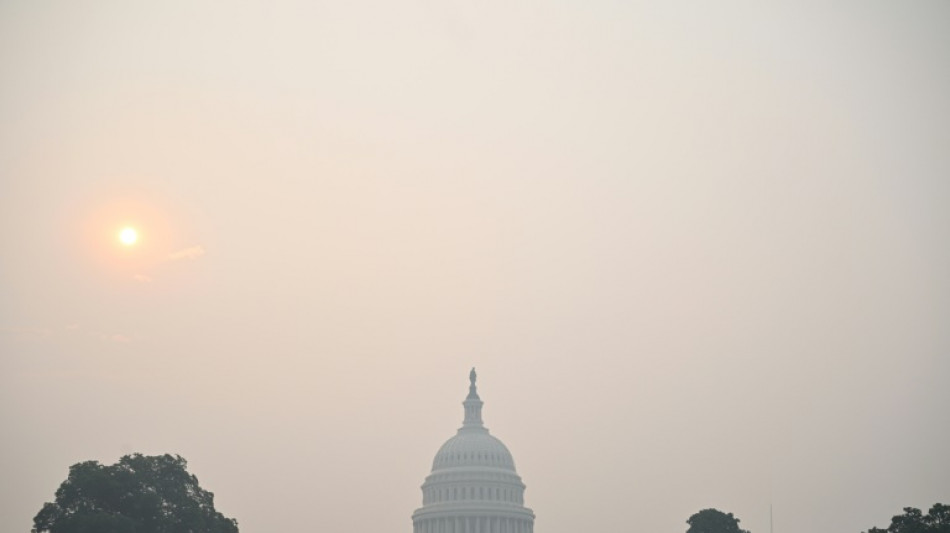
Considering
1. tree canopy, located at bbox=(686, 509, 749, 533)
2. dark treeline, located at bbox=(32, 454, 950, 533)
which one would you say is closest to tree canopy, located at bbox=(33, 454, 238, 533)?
dark treeline, located at bbox=(32, 454, 950, 533)

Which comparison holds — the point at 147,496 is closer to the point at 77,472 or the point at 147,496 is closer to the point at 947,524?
the point at 77,472

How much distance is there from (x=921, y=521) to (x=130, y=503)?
61.9 metres

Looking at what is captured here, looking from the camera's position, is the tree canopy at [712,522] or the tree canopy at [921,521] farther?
the tree canopy at [712,522]

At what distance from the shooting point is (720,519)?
178 m

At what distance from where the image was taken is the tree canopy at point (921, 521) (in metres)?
153

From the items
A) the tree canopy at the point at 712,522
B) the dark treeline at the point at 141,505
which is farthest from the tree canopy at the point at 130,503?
the tree canopy at the point at 712,522

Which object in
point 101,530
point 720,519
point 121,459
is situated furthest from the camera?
point 720,519

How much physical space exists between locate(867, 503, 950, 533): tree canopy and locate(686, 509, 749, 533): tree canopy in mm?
22151

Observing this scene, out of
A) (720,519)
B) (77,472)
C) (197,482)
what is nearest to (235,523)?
(197,482)

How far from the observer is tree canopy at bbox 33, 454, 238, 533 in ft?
480

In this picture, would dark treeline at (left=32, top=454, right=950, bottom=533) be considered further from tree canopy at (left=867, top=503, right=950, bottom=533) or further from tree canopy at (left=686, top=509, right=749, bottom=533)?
tree canopy at (left=686, top=509, right=749, bottom=533)

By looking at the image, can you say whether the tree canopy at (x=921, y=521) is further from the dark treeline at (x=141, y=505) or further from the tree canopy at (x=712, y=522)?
the tree canopy at (x=712, y=522)

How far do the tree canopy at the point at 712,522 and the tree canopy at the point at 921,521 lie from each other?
22151 millimetres

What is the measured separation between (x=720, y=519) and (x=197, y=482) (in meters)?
49.0
